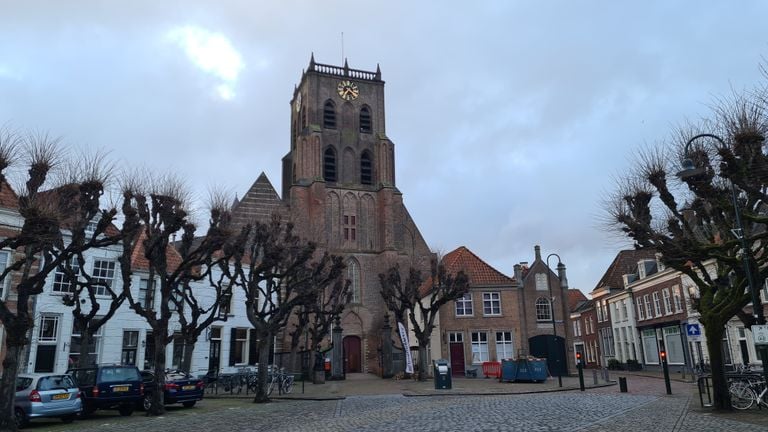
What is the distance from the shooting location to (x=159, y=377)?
1791 centimetres

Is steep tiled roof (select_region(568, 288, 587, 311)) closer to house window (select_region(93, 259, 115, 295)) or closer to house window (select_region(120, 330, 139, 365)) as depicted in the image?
house window (select_region(120, 330, 139, 365))

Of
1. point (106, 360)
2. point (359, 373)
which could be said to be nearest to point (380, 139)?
point (359, 373)

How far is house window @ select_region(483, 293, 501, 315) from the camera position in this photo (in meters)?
39.5

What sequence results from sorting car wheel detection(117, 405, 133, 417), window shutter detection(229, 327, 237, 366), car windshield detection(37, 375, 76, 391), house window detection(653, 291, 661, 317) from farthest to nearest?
1. house window detection(653, 291, 661, 317)
2. window shutter detection(229, 327, 237, 366)
3. car wheel detection(117, 405, 133, 417)
4. car windshield detection(37, 375, 76, 391)

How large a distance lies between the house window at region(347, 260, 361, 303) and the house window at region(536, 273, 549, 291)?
13.2m

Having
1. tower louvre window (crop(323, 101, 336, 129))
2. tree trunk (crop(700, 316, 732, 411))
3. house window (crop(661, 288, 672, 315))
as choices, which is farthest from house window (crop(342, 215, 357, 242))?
tree trunk (crop(700, 316, 732, 411))

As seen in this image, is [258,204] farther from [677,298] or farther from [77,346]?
[677,298]

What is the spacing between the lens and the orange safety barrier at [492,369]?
3503 cm

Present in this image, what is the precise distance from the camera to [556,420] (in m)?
13.3

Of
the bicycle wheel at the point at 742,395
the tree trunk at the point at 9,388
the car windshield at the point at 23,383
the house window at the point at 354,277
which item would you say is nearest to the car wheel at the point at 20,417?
the car windshield at the point at 23,383

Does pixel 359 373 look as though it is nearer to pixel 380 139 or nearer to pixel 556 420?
pixel 380 139

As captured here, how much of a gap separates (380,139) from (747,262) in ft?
128

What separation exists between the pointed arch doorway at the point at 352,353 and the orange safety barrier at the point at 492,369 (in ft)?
36.3

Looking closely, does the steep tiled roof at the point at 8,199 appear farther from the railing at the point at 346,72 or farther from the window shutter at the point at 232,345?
the railing at the point at 346,72
